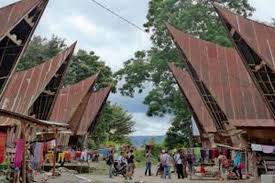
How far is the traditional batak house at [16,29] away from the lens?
833 inches

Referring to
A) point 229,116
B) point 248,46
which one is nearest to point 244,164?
point 229,116

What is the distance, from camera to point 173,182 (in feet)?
71.0

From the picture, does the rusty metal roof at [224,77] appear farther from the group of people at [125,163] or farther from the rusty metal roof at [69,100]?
the rusty metal roof at [69,100]

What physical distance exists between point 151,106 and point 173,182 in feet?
69.6

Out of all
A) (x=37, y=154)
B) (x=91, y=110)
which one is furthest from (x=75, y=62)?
(x=37, y=154)

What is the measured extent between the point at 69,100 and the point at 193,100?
31.1 ft

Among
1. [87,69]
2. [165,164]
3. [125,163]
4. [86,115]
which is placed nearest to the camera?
[125,163]

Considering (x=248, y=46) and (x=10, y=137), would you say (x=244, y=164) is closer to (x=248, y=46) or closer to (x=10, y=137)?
(x=248, y=46)

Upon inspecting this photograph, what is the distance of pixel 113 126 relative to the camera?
61969 mm

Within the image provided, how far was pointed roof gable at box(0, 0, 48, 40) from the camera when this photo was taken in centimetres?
2081

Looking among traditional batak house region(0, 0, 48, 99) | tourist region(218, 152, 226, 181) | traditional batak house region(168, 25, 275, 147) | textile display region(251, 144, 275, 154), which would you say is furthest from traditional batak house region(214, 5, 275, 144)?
traditional batak house region(0, 0, 48, 99)

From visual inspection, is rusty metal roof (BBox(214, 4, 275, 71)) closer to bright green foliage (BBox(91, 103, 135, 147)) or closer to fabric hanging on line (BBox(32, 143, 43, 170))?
fabric hanging on line (BBox(32, 143, 43, 170))

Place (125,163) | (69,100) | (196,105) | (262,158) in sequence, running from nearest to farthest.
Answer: (262,158), (125,163), (196,105), (69,100)

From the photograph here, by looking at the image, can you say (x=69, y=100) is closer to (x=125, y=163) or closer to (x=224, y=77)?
(x=224, y=77)
